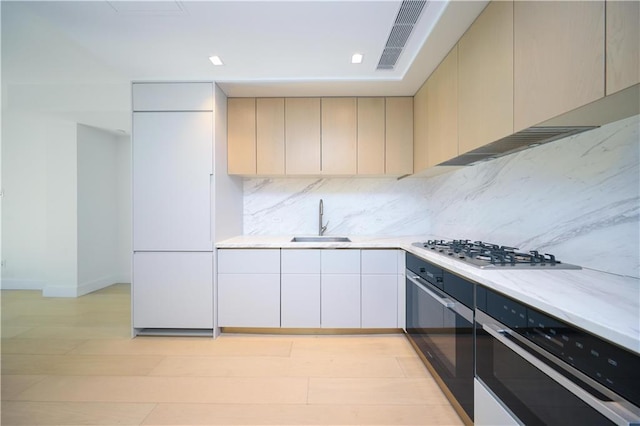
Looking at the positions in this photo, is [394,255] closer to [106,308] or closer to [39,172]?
[106,308]

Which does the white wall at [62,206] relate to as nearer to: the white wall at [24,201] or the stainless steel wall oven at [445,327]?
the white wall at [24,201]

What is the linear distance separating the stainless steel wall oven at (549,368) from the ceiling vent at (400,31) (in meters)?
1.63

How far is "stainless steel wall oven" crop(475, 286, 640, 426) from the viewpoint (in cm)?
71

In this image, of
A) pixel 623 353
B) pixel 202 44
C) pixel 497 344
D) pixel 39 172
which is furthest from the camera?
pixel 39 172

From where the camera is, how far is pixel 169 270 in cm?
262

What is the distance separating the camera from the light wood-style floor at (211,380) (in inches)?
64.7

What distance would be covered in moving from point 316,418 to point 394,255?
1.46m

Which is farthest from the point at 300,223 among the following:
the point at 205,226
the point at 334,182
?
the point at 205,226

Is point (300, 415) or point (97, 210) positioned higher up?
point (97, 210)

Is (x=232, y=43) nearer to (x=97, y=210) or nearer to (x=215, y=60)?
(x=215, y=60)

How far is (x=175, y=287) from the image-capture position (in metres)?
2.62

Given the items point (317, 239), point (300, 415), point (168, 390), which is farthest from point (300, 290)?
point (168, 390)

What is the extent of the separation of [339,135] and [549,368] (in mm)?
2442

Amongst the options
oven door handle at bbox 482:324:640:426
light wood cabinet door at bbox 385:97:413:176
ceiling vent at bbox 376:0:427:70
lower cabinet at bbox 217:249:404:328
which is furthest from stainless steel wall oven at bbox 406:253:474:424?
ceiling vent at bbox 376:0:427:70
